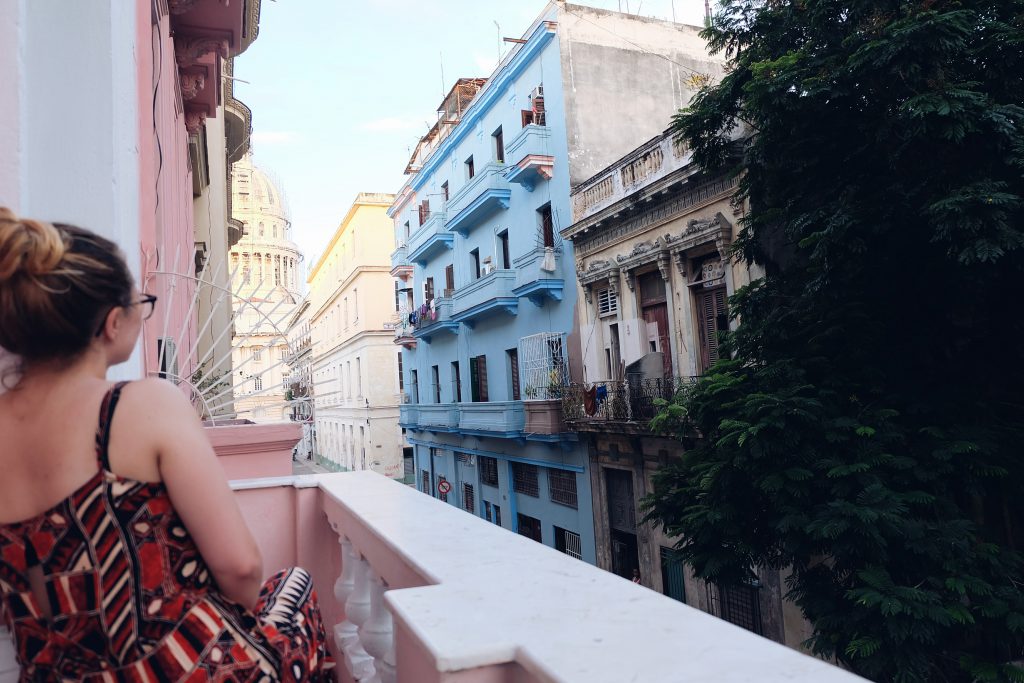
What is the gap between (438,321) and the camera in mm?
22719

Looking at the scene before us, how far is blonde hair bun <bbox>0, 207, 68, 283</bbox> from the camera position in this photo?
3.47 feet

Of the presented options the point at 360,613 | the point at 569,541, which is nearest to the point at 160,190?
the point at 360,613

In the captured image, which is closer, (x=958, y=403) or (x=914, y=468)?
(x=914, y=468)

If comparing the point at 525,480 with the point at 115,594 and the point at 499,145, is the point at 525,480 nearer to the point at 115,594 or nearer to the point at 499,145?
the point at 499,145

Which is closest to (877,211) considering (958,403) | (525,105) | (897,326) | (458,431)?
(897,326)

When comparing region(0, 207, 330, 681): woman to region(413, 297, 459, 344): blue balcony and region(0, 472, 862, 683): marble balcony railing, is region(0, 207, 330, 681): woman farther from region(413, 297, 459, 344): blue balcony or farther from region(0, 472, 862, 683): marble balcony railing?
region(413, 297, 459, 344): blue balcony

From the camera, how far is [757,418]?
7.17m

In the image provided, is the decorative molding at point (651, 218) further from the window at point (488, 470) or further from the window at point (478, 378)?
the window at point (488, 470)

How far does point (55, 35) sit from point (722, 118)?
25.7 ft

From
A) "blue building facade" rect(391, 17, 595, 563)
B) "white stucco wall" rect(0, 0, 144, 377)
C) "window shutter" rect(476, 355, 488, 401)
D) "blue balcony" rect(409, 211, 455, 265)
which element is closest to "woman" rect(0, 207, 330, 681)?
"white stucco wall" rect(0, 0, 144, 377)

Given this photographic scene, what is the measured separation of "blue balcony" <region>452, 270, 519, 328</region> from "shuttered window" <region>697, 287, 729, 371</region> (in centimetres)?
652

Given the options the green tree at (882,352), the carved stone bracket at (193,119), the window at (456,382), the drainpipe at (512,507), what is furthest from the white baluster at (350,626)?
the window at (456,382)

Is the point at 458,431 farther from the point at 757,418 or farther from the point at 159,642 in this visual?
the point at 159,642

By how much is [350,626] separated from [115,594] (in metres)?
1.63
